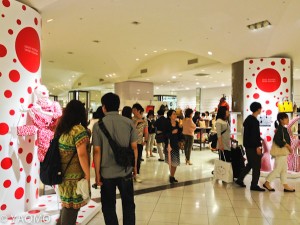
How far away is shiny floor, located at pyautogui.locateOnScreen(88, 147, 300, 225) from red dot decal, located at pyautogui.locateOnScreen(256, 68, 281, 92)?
7.98 feet

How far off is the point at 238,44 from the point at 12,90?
5.24 m

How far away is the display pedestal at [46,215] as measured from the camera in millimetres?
3402

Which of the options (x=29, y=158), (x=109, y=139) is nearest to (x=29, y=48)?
(x=29, y=158)

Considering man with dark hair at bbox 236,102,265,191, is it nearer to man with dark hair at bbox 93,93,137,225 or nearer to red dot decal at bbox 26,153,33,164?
man with dark hair at bbox 93,93,137,225

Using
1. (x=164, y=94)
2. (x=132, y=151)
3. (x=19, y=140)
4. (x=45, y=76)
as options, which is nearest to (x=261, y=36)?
(x=132, y=151)

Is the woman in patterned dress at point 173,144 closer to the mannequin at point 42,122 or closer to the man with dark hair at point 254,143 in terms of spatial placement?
the man with dark hair at point 254,143

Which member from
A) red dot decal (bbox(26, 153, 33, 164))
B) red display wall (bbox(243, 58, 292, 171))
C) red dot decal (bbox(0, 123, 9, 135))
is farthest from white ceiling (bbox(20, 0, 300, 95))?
red dot decal (bbox(26, 153, 33, 164))

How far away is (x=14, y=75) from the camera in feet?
11.8

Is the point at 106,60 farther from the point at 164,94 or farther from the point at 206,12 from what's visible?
the point at 164,94

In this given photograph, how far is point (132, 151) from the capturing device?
270cm

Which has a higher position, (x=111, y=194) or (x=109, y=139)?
(x=109, y=139)

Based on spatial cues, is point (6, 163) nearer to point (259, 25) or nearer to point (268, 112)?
point (259, 25)

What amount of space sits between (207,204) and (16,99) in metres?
3.11

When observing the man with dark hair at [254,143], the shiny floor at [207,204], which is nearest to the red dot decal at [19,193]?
the shiny floor at [207,204]
